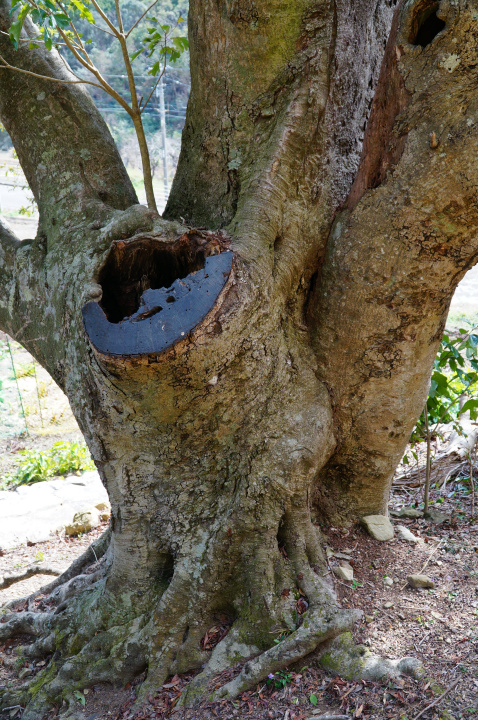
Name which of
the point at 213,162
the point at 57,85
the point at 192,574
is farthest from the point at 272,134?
the point at 192,574

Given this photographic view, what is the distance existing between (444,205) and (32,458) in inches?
221

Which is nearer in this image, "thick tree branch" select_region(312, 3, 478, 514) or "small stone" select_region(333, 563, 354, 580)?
"thick tree branch" select_region(312, 3, 478, 514)

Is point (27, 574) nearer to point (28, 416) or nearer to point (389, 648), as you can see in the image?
point (389, 648)

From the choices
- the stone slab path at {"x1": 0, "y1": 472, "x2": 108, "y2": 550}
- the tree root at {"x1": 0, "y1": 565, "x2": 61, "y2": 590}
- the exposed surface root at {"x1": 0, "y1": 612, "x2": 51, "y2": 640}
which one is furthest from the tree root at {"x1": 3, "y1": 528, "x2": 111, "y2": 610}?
the stone slab path at {"x1": 0, "y1": 472, "x2": 108, "y2": 550}

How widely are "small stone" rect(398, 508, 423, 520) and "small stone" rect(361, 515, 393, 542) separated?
1.61ft

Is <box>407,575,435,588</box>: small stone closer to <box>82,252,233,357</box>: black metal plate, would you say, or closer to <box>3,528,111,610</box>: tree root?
<box>82,252,233,357</box>: black metal plate

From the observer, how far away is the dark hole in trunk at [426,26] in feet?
6.96

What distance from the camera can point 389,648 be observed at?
2.19 m

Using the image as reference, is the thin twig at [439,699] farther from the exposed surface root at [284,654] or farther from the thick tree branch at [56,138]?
the thick tree branch at [56,138]

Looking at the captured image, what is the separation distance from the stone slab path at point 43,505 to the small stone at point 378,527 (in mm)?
3142

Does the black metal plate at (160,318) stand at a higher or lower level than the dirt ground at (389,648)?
higher

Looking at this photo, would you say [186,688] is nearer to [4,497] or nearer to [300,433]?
[300,433]

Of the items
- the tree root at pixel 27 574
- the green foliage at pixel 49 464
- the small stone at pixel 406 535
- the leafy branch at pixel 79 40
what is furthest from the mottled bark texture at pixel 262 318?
the green foliage at pixel 49 464

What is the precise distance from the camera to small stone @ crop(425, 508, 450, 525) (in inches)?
126
